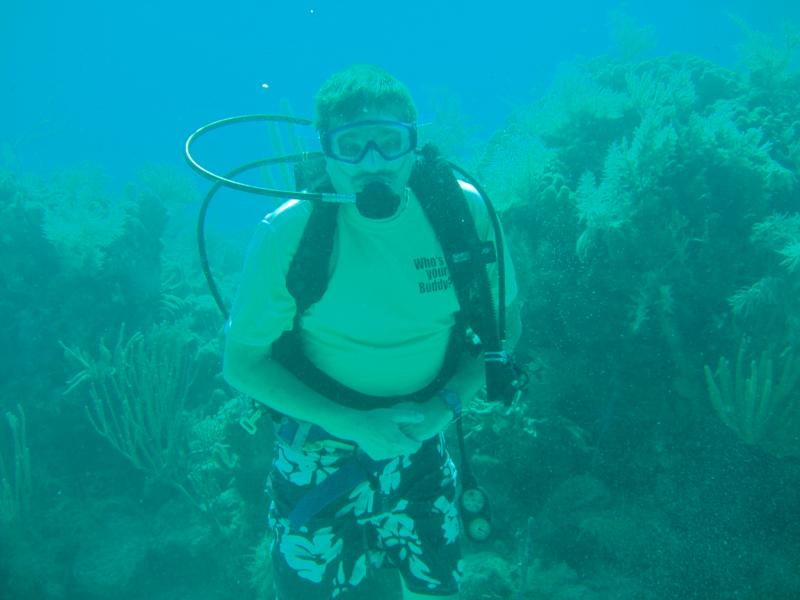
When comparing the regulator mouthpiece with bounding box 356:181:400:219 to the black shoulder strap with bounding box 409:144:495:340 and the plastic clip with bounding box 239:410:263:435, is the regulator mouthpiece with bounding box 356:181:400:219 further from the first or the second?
the plastic clip with bounding box 239:410:263:435

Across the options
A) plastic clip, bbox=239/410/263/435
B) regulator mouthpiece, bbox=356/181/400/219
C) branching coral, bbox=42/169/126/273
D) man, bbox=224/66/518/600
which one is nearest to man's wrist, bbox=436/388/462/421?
man, bbox=224/66/518/600

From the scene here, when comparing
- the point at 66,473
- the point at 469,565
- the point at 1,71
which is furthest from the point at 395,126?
the point at 1,71

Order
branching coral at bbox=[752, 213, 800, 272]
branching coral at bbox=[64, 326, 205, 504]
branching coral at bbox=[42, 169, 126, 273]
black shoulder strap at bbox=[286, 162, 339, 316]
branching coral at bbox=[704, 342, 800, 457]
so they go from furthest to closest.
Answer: branching coral at bbox=[42, 169, 126, 273], branching coral at bbox=[64, 326, 205, 504], branching coral at bbox=[752, 213, 800, 272], branching coral at bbox=[704, 342, 800, 457], black shoulder strap at bbox=[286, 162, 339, 316]

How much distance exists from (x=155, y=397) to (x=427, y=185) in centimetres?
471

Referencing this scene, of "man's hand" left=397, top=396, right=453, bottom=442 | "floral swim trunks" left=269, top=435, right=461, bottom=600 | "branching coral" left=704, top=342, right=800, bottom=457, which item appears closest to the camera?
"man's hand" left=397, top=396, right=453, bottom=442

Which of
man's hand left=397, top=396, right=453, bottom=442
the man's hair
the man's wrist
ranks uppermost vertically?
the man's hair

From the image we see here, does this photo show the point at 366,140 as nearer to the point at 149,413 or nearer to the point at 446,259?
the point at 446,259

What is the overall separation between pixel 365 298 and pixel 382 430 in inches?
21.2

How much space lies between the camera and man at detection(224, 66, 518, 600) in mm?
2064

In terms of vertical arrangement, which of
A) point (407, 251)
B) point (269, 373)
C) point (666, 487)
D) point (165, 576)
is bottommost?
point (165, 576)

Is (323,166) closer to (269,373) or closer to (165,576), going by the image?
(269,373)

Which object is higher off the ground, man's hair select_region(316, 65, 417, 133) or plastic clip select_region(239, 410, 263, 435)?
man's hair select_region(316, 65, 417, 133)

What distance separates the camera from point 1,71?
7794 centimetres

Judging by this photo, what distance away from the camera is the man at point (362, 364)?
2.06 metres
